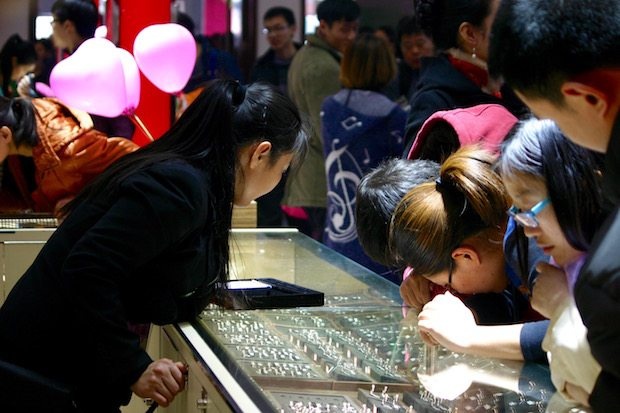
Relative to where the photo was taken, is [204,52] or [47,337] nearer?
[47,337]

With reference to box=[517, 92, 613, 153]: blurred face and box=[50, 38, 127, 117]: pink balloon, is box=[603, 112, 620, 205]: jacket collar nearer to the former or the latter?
box=[517, 92, 613, 153]: blurred face

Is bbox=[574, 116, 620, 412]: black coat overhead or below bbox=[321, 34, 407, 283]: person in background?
overhead

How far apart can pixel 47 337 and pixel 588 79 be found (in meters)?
1.38

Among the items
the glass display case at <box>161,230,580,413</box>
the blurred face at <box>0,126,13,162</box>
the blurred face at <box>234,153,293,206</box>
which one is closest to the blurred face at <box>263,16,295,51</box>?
the blurred face at <box>0,126,13,162</box>

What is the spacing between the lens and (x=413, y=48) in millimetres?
5254

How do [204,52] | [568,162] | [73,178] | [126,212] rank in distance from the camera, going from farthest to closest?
[204,52], [73,178], [126,212], [568,162]

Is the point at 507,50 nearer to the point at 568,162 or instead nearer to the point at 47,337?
the point at 568,162

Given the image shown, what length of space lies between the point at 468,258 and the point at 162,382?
25.0 inches

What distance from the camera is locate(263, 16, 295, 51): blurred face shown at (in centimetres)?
564

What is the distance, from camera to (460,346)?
1616 mm

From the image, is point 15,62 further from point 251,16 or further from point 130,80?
point 251,16

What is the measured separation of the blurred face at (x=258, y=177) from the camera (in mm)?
2203

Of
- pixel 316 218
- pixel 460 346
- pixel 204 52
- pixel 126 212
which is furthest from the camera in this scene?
pixel 204 52

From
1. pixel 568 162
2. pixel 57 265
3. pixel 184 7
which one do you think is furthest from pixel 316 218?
pixel 568 162
